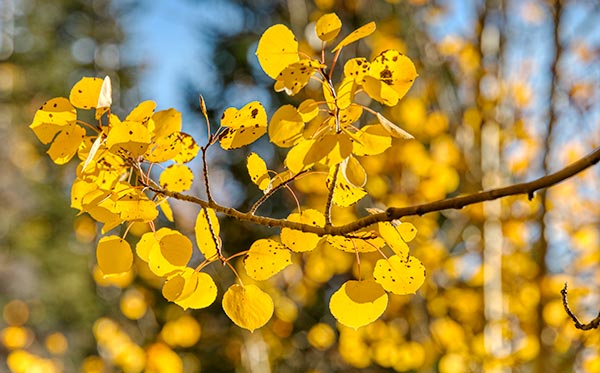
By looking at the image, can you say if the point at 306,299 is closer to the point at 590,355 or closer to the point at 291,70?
the point at 590,355

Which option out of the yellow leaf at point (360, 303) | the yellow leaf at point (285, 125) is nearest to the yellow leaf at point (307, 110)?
the yellow leaf at point (285, 125)

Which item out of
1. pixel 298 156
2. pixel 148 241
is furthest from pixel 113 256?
pixel 298 156

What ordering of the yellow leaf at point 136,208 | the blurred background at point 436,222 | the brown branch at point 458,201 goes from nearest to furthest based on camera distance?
the brown branch at point 458,201, the yellow leaf at point 136,208, the blurred background at point 436,222

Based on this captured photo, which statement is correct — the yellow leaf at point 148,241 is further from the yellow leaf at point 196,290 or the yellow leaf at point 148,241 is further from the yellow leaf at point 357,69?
the yellow leaf at point 357,69

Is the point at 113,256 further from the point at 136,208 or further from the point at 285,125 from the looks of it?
the point at 285,125

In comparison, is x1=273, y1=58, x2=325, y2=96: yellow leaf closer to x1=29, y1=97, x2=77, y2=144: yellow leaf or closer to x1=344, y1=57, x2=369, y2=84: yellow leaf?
x1=344, y1=57, x2=369, y2=84: yellow leaf
